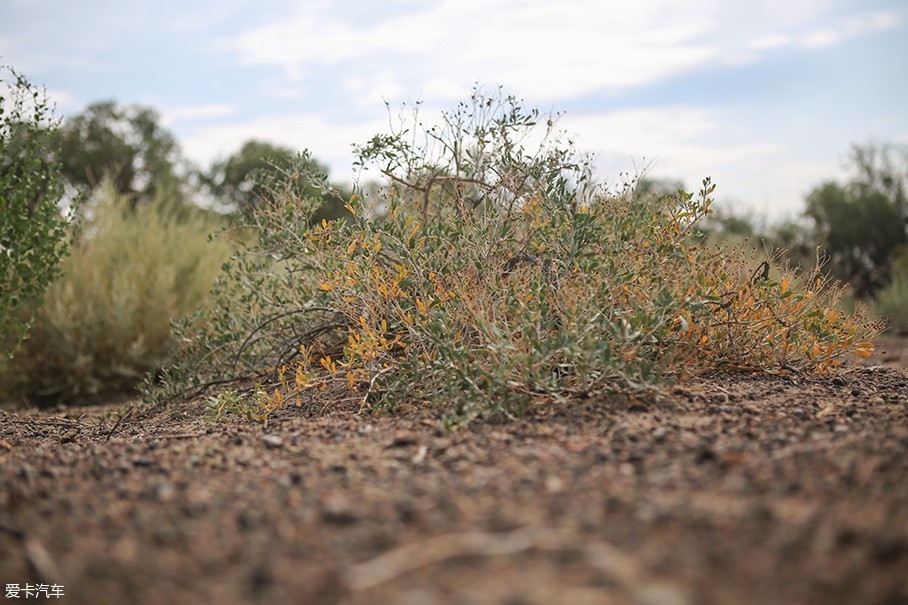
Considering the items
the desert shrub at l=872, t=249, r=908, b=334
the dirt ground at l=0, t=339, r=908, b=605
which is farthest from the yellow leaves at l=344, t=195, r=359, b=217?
the desert shrub at l=872, t=249, r=908, b=334

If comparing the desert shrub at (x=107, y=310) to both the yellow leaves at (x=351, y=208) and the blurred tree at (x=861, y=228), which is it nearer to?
the yellow leaves at (x=351, y=208)

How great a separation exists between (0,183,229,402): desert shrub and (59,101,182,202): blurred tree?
40.8 feet

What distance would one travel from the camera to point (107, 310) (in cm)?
729

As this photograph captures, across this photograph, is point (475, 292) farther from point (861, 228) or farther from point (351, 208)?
point (861, 228)

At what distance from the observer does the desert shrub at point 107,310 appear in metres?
7.09

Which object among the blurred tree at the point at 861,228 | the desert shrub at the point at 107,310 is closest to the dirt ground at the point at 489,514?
the desert shrub at the point at 107,310

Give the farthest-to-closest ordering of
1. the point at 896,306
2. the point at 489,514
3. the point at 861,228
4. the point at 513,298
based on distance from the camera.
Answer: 1. the point at 861,228
2. the point at 896,306
3. the point at 513,298
4. the point at 489,514

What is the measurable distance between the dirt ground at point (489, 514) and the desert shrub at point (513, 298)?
42 cm

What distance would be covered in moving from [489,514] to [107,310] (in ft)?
19.9

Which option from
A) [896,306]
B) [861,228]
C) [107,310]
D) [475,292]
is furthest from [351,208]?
[861,228]

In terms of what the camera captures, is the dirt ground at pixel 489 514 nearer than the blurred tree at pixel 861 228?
Yes

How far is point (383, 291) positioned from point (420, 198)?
1.29 m

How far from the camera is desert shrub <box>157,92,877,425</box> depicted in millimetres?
3746

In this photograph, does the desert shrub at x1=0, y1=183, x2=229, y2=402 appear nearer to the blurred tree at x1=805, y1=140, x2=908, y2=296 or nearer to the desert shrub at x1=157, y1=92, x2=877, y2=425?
the desert shrub at x1=157, y1=92, x2=877, y2=425
